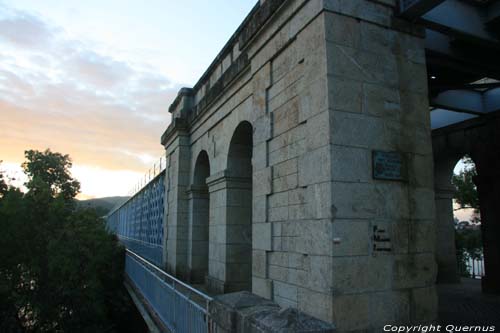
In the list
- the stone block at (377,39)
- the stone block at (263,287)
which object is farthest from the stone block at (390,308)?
the stone block at (377,39)

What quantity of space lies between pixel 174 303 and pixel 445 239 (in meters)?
8.74

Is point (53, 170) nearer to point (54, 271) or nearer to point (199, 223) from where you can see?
point (54, 271)

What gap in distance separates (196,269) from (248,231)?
310 centimetres

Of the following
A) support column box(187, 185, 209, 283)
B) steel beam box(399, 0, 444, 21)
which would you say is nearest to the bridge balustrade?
support column box(187, 185, 209, 283)

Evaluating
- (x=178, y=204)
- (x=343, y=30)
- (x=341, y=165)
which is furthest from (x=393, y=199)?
(x=178, y=204)

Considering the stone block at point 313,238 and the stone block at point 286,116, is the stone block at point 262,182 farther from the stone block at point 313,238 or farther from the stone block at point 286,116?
the stone block at point 313,238

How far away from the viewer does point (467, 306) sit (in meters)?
7.91

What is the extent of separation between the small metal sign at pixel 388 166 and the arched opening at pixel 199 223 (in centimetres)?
723

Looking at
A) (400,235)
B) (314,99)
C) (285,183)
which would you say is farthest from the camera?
(285,183)

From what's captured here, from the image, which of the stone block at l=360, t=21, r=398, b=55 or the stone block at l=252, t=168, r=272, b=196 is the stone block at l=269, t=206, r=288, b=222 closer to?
the stone block at l=252, t=168, r=272, b=196

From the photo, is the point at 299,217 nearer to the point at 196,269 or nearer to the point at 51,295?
the point at 196,269

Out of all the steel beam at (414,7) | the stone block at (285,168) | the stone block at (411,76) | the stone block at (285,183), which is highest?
the steel beam at (414,7)

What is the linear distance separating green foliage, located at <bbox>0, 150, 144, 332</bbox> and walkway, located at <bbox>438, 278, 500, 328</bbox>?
1295 centimetres

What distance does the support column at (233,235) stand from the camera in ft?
29.4
